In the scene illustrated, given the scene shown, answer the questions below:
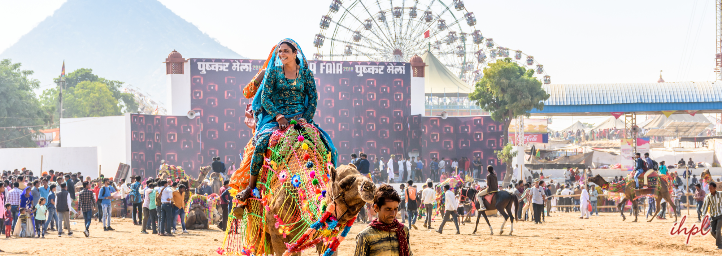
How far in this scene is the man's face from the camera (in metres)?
4.65

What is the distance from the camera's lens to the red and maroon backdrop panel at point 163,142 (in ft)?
111

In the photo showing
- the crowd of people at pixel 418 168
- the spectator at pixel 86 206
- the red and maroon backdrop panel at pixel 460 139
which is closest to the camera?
the spectator at pixel 86 206

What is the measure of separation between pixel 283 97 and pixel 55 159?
3052 centimetres

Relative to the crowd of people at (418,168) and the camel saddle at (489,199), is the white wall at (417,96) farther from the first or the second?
the camel saddle at (489,199)

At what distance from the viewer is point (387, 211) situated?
470 cm

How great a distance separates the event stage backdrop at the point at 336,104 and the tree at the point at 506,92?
14.9 ft

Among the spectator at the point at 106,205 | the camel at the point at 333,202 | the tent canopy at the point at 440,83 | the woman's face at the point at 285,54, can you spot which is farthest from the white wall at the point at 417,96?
the camel at the point at 333,202

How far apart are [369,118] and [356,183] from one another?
30233 mm

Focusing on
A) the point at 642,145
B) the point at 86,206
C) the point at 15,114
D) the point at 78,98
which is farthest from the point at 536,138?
the point at 78,98

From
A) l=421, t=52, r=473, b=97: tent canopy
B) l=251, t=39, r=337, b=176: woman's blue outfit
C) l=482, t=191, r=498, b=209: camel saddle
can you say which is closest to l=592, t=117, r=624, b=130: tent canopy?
l=421, t=52, r=473, b=97: tent canopy

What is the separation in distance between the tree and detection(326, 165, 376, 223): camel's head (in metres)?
31.7

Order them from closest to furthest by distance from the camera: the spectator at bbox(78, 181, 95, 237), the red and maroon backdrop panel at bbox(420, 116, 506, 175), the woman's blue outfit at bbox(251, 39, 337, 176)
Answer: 1. the woman's blue outfit at bbox(251, 39, 337, 176)
2. the spectator at bbox(78, 181, 95, 237)
3. the red and maroon backdrop panel at bbox(420, 116, 506, 175)

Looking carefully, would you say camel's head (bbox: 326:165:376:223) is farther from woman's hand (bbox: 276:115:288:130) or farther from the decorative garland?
woman's hand (bbox: 276:115:288:130)

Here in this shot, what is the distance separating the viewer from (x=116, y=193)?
23906mm
